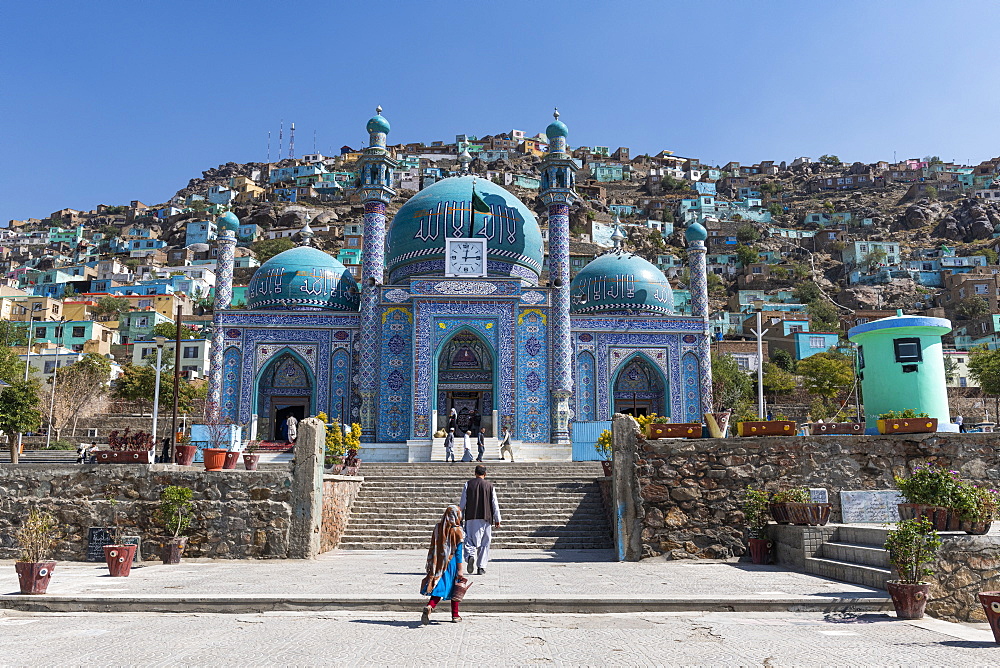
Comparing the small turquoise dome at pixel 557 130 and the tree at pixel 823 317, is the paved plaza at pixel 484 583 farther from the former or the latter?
the tree at pixel 823 317

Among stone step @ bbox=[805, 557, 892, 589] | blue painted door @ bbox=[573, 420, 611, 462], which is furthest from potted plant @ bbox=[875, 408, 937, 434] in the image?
blue painted door @ bbox=[573, 420, 611, 462]

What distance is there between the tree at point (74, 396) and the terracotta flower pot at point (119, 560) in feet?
100

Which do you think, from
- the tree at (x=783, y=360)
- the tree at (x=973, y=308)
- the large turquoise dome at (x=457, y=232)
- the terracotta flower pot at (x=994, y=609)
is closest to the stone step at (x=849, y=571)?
the terracotta flower pot at (x=994, y=609)

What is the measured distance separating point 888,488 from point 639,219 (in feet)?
320

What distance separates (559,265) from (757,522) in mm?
17780

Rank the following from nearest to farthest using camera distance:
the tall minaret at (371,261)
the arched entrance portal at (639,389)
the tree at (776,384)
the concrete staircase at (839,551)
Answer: the concrete staircase at (839,551) < the tall minaret at (371,261) < the arched entrance portal at (639,389) < the tree at (776,384)

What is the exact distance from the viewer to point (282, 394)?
3088cm

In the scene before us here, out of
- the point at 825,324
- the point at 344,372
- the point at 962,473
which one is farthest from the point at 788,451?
the point at 825,324

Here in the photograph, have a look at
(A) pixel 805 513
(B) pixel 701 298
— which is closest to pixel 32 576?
(A) pixel 805 513

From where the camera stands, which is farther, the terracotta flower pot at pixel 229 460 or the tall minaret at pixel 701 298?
the tall minaret at pixel 701 298

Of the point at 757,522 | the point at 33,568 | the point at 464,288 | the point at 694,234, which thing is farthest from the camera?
the point at 694,234

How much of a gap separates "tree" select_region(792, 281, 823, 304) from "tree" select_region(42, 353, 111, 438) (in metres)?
64.3

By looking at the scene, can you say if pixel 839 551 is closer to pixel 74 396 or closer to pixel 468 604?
pixel 468 604

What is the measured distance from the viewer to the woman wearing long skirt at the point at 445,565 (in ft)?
24.0
